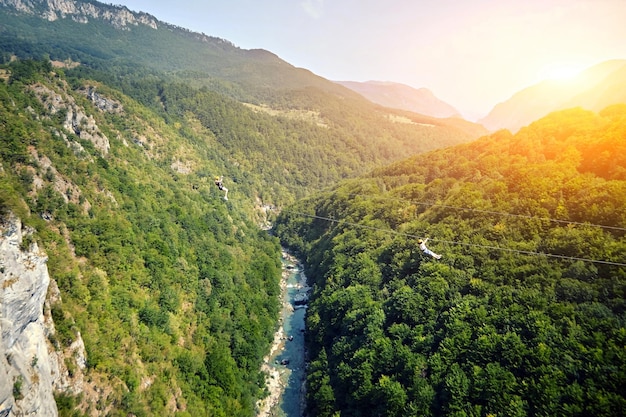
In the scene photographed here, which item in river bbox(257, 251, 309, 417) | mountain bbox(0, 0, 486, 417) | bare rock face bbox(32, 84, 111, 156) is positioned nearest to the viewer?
mountain bbox(0, 0, 486, 417)

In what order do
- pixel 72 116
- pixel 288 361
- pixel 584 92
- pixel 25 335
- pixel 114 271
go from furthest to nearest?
pixel 584 92 → pixel 72 116 → pixel 288 361 → pixel 114 271 → pixel 25 335

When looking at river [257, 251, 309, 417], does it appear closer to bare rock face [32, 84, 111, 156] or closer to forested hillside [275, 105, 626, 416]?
forested hillside [275, 105, 626, 416]

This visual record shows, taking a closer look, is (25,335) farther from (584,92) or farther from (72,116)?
(584,92)

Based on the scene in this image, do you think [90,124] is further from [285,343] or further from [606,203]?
[606,203]

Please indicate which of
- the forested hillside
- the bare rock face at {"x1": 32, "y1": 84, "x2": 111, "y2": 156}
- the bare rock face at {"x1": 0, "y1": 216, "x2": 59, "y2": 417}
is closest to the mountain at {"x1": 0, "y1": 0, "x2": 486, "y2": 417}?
the bare rock face at {"x1": 0, "y1": 216, "x2": 59, "y2": 417}

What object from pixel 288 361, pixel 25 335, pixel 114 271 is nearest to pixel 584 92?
pixel 288 361

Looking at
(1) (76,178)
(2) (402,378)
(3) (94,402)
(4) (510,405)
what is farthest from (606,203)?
(1) (76,178)
